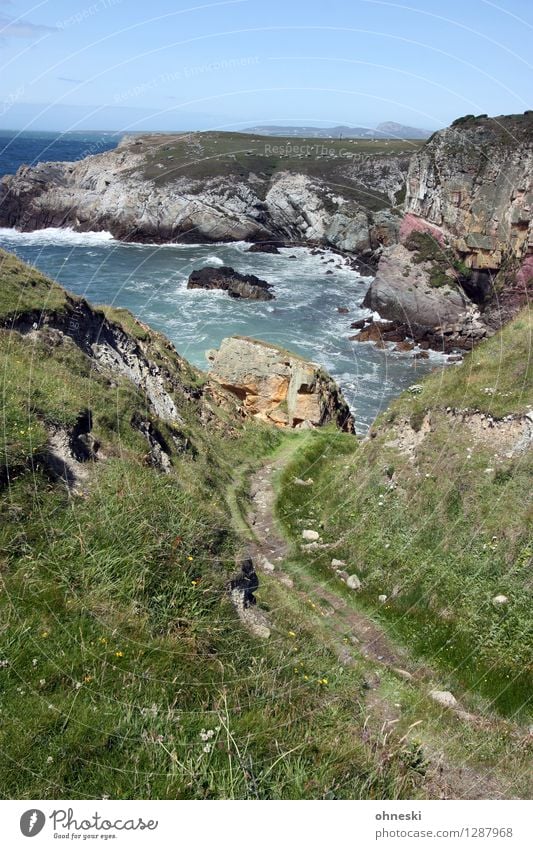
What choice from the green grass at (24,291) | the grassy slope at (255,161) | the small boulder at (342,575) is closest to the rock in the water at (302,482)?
the small boulder at (342,575)

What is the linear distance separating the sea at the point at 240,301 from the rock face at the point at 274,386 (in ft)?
33.4

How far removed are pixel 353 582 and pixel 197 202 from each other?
99215 mm

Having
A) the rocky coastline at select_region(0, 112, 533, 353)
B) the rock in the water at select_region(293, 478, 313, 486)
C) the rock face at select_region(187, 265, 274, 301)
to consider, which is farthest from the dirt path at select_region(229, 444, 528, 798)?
the rock face at select_region(187, 265, 274, 301)

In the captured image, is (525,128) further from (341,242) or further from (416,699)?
(416,699)

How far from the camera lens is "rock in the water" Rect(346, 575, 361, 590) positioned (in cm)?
1641

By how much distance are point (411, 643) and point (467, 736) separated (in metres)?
3.62

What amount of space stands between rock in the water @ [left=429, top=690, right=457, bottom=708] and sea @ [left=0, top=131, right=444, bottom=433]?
30.2m

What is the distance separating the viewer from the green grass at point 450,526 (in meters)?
13.6

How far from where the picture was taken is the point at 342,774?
21.7ft

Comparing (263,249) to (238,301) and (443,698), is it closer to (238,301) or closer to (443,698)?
(238,301)

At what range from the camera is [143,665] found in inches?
294

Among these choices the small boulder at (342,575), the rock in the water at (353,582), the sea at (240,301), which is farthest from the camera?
the sea at (240,301)

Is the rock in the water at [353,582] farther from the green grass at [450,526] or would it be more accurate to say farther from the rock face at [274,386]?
the rock face at [274,386]

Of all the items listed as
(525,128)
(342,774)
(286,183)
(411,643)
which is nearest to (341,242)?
(286,183)
